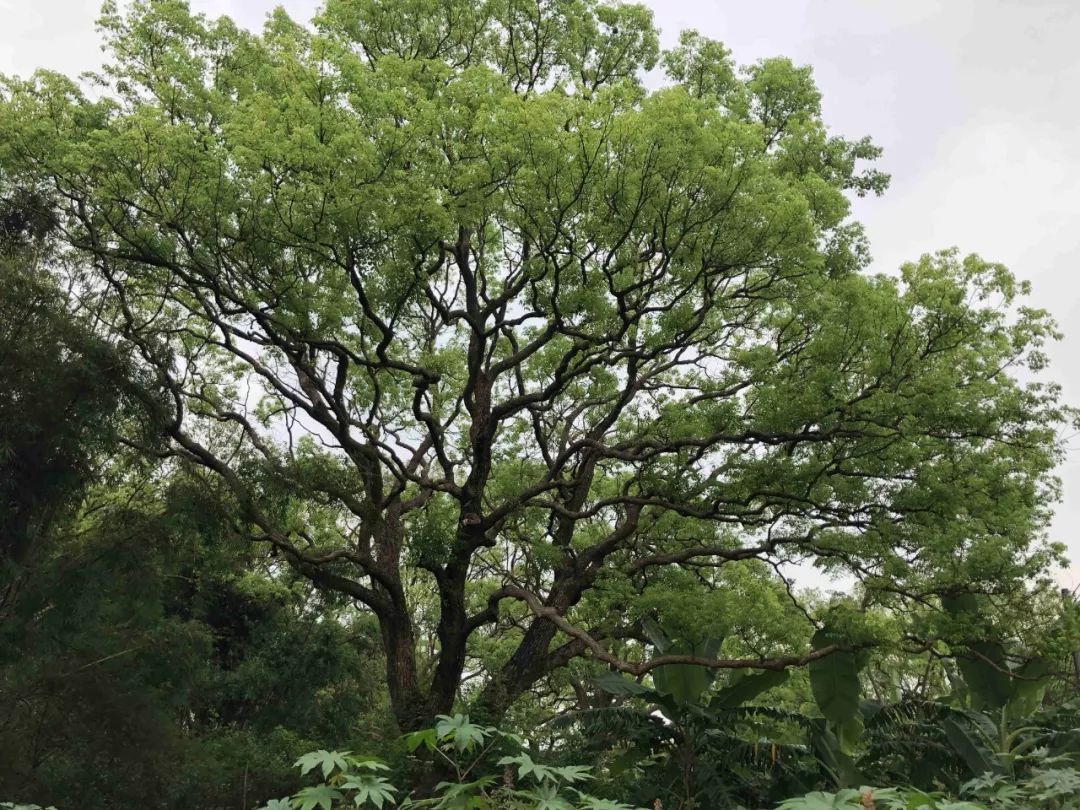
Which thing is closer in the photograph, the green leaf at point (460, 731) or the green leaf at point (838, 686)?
the green leaf at point (460, 731)

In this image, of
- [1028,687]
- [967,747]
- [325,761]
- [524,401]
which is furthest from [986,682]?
[325,761]

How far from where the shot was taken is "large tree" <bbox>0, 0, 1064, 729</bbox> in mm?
9031

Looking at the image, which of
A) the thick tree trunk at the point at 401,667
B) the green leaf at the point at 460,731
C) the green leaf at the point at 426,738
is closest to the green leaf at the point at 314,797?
the green leaf at the point at 426,738

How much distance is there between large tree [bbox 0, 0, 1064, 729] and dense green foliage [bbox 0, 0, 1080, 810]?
51mm

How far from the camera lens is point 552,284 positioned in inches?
433

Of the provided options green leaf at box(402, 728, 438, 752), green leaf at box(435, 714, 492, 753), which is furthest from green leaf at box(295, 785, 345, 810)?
green leaf at box(435, 714, 492, 753)

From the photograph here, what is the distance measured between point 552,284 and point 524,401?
56.7 inches

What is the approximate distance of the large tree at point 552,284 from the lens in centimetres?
903

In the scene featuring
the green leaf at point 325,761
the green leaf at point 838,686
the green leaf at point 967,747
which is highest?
the green leaf at point 838,686

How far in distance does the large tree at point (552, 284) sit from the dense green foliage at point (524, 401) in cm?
5

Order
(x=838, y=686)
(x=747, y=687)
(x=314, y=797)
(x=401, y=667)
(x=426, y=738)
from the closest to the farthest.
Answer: (x=314, y=797), (x=426, y=738), (x=838, y=686), (x=747, y=687), (x=401, y=667)

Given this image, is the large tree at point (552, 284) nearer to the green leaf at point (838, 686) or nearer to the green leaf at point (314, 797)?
the green leaf at point (838, 686)

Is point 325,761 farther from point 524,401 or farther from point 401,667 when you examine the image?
point 401,667

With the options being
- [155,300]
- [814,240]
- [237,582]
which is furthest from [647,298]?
[237,582]
